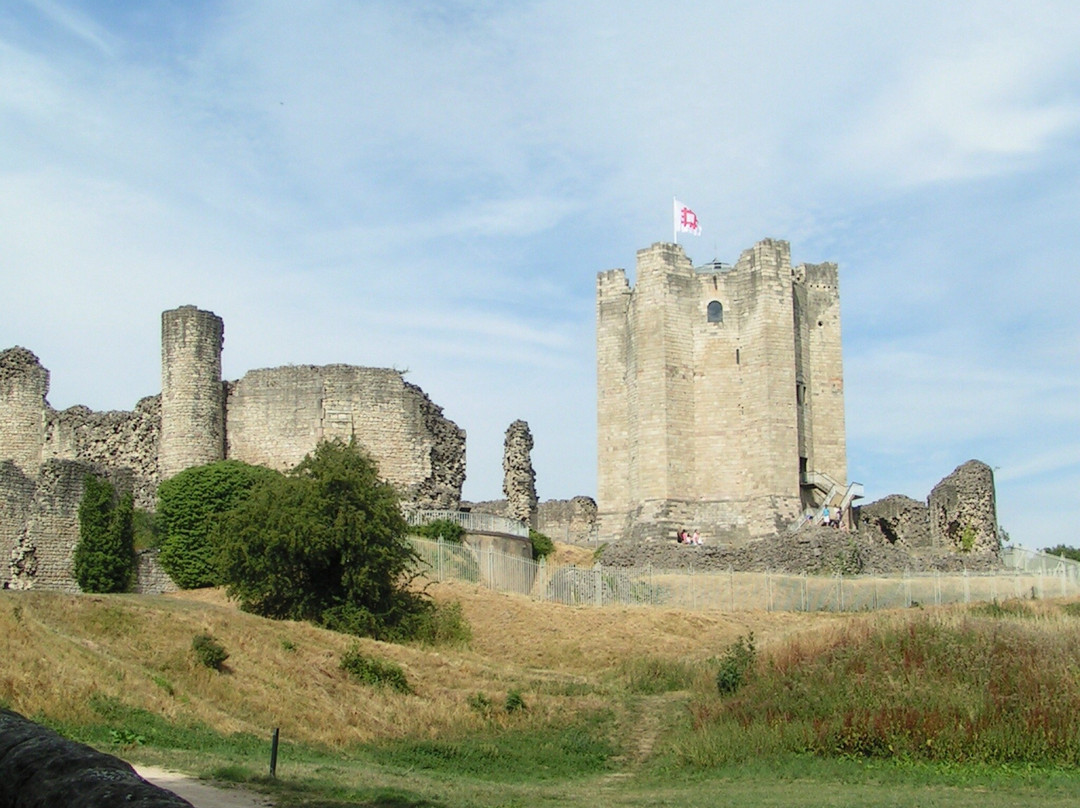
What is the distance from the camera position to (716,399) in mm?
43844

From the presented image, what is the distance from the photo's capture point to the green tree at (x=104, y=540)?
34.8 meters

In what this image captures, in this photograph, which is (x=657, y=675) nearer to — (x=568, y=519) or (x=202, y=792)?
(x=202, y=792)

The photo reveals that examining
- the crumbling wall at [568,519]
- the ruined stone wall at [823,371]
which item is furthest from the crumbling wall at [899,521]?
the crumbling wall at [568,519]

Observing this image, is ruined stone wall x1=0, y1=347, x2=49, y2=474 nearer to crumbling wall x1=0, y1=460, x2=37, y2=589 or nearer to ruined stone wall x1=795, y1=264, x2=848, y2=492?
crumbling wall x1=0, y1=460, x2=37, y2=589

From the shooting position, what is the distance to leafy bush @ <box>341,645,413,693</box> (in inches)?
835

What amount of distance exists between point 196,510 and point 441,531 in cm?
629

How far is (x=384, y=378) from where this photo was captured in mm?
39219

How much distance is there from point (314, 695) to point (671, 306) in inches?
1050

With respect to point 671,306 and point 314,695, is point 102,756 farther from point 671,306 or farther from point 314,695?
point 671,306

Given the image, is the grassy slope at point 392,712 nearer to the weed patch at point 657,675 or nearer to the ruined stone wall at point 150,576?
the weed patch at point 657,675

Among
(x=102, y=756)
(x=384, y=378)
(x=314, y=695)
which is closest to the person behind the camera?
(x=102, y=756)

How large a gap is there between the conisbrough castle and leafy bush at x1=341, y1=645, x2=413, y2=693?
16.5 m

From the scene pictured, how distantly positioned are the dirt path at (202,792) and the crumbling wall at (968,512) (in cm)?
3470

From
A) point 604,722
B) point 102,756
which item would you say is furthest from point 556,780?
point 102,756
